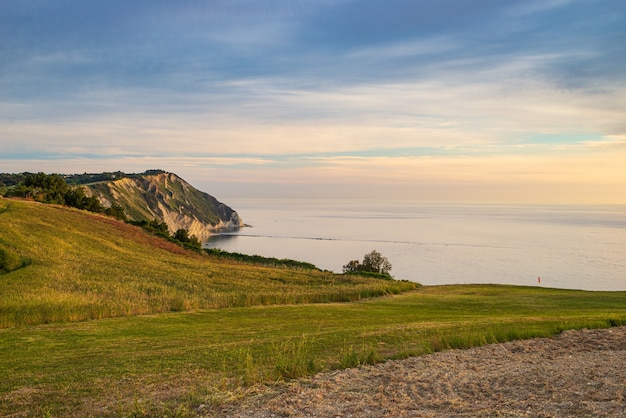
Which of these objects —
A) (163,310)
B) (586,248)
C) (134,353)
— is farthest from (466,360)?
(586,248)

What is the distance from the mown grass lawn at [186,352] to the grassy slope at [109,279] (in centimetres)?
229

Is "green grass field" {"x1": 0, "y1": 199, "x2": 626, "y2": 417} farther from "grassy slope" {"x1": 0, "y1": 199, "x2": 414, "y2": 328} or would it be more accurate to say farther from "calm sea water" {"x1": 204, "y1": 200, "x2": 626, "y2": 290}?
"calm sea water" {"x1": 204, "y1": 200, "x2": 626, "y2": 290}

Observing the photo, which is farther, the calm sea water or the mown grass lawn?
the calm sea water

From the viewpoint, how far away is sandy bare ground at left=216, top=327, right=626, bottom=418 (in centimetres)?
704

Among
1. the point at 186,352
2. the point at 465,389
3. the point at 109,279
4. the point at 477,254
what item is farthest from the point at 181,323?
the point at 477,254

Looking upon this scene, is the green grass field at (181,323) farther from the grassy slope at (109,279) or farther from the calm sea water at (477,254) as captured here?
the calm sea water at (477,254)

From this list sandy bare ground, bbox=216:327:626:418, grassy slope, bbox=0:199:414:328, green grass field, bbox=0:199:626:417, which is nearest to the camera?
sandy bare ground, bbox=216:327:626:418

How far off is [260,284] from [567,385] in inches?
1045

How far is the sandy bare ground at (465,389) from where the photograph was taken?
23.1ft

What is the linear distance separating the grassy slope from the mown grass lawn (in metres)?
2.29

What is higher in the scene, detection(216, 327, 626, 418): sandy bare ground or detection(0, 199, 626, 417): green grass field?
detection(216, 327, 626, 418): sandy bare ground

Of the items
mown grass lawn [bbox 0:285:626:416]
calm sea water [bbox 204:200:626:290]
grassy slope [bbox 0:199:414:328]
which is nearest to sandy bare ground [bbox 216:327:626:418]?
mown grass lawn [bbox 0:285:626:416]

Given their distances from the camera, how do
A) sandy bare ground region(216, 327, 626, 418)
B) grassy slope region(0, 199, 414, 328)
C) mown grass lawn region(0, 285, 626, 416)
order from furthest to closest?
grassy slope region(0, 199, 414, 328), mown grass lawn region(0, 285, 626, 416), sandy bare ground region(216, 327, 626, 418)

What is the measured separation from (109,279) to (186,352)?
1799cm
